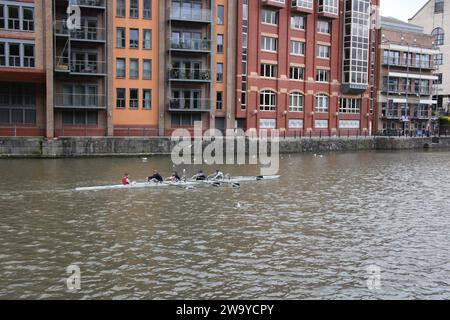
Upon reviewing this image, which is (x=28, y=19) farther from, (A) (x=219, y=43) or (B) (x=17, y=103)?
(A) (x=219, y=43)

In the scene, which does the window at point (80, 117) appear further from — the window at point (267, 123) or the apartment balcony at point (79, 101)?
the window at point (267, 123)

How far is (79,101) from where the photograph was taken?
53875 mm

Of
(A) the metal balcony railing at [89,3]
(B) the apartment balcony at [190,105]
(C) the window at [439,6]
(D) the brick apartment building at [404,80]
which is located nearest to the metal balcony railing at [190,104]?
(B) the apartment balcony at [190,105]

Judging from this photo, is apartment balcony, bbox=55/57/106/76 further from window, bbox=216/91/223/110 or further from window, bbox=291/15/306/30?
window, bbox=291/15/306/30

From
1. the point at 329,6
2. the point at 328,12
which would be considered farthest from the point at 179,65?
the point at 329,6

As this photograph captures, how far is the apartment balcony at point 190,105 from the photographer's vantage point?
58.2 meters

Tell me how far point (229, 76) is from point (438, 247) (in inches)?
1802

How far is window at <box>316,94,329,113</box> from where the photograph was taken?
2817 inches

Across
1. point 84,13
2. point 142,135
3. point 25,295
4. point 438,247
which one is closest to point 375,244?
point 438,247

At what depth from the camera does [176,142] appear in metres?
54.0

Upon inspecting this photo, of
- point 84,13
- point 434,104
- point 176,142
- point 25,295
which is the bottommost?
point 25,295

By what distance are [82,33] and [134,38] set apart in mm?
6026

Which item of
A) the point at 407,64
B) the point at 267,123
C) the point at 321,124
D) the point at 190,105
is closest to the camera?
the point at 190,105

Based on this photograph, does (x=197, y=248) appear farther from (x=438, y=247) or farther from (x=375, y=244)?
(x=438, y=247)
